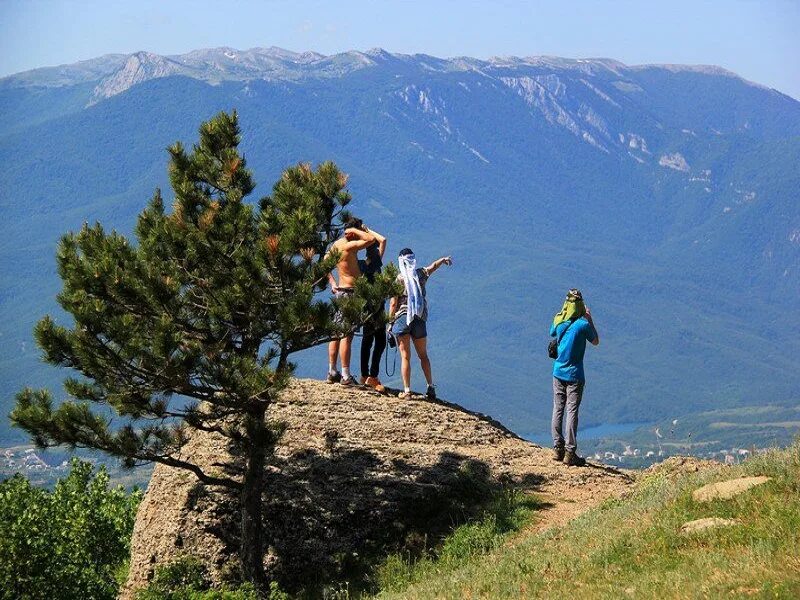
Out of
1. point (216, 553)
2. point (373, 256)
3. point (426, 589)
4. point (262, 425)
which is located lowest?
point (426, 589)

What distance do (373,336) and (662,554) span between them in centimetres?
804

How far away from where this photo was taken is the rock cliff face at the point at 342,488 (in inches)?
649

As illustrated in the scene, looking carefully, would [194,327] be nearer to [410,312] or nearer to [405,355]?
[410,312]

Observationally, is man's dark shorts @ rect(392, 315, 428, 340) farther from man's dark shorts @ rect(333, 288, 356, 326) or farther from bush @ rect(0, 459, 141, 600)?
bush @ rect(0, 459, 141, 600)

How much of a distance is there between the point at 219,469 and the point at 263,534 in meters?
1.28

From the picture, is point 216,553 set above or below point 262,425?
below

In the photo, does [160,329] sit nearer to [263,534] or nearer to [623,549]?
[263,534]

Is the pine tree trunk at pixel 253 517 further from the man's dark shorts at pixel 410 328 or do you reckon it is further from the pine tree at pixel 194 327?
the man's dark shorts at pixel 410 328

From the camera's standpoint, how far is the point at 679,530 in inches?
492

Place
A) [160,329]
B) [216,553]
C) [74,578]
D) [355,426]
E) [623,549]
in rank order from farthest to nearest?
1. [74,578]
2. [355,426]
3. [216,553]
4. [160,329]
5. [623,549]

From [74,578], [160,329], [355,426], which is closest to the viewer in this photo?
[160,329]

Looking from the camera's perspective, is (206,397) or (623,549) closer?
(623,549)

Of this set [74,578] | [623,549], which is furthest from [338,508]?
[74,578]

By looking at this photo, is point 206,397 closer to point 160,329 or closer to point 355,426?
point 160,329
